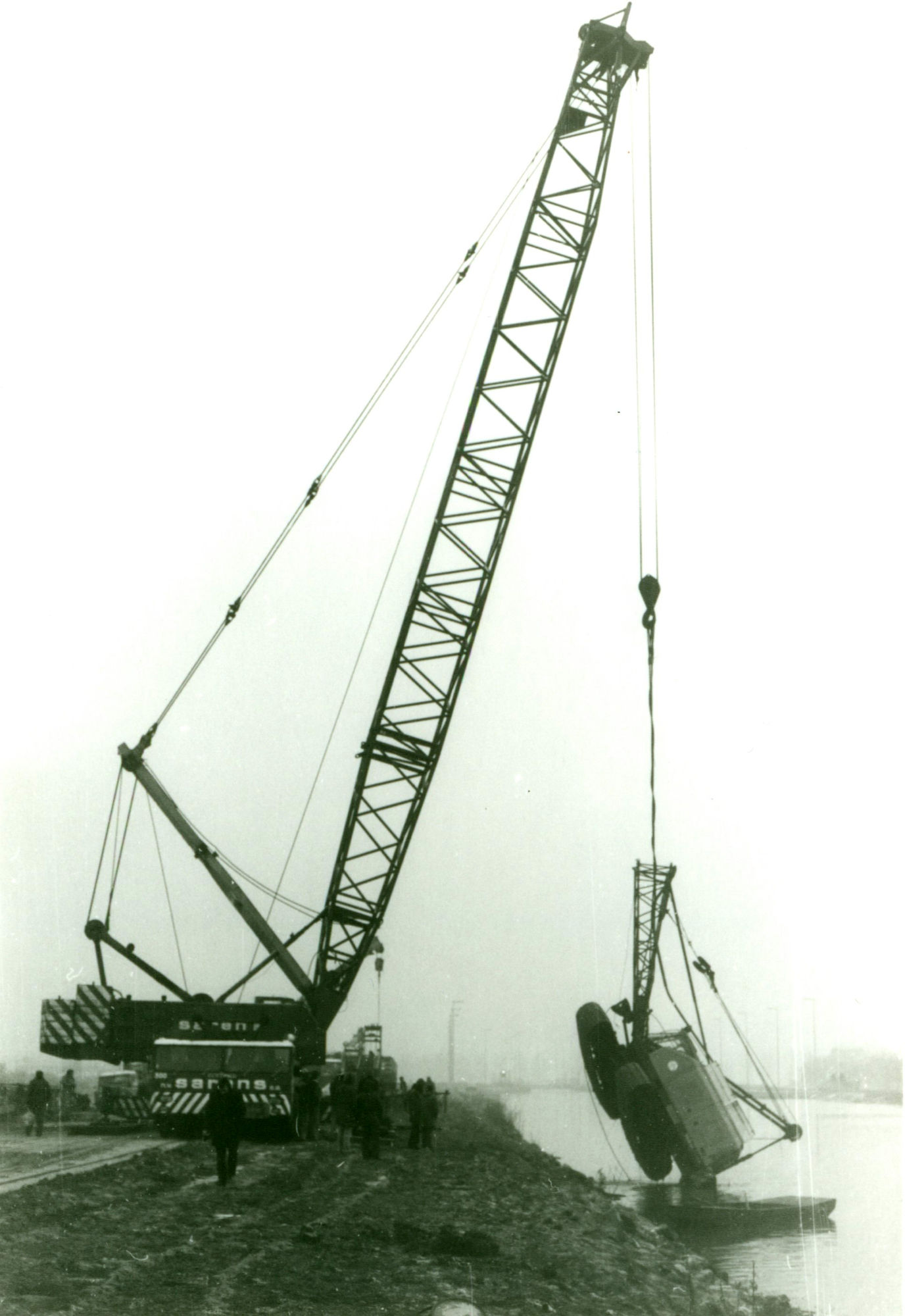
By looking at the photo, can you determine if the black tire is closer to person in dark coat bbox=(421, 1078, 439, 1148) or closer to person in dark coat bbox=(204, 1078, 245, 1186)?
person in dark coat bbox=(421, 1078, 439, 1148)

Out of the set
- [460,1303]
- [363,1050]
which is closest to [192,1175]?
[460,1303]

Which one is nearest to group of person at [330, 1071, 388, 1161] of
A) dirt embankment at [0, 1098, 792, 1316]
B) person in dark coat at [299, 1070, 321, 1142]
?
person in dark coat at [299, 1070, 321, 1142]

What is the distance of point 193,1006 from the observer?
24031mm

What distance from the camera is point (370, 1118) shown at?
1967 centimetres

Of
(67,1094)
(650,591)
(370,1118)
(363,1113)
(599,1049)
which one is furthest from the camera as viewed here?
(67,1094)

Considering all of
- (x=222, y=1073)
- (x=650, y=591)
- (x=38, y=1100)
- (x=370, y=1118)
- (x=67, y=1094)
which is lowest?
(x=67, y=1094)

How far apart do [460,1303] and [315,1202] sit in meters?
4.41

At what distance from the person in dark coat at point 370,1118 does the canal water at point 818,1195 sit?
19.5 feet

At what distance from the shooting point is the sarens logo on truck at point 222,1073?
20312mm

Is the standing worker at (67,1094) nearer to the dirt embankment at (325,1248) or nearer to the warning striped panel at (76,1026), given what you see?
the warning striped panel at (76,1026)

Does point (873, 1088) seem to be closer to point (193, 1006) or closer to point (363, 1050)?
point (363, 1050)

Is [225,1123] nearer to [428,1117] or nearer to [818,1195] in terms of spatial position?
[428,1117]

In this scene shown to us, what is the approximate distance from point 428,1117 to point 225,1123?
7.32m

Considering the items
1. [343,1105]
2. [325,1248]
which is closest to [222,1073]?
[343,1105]
